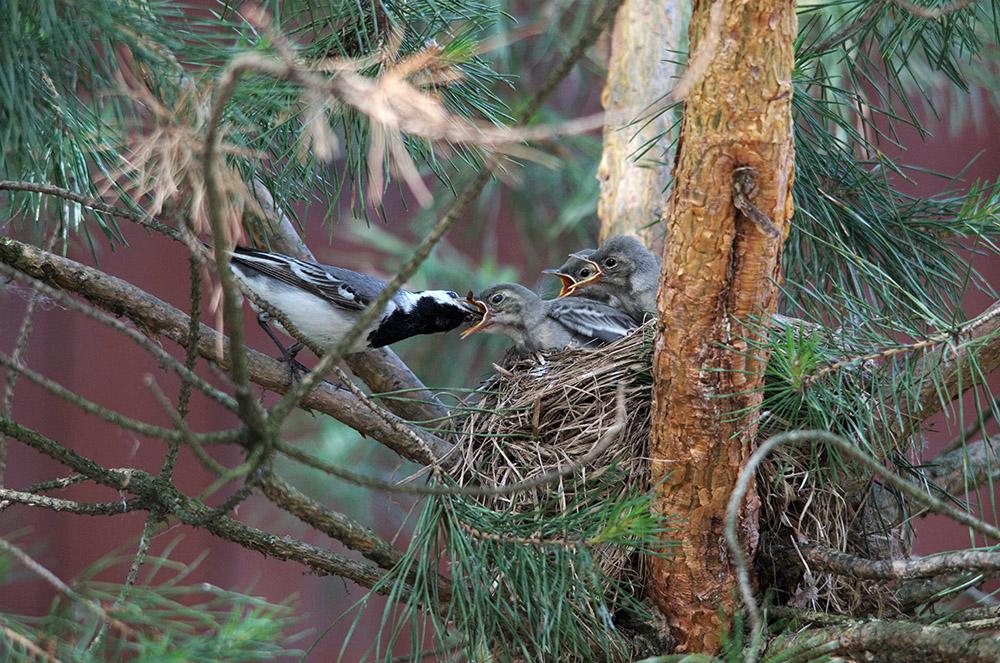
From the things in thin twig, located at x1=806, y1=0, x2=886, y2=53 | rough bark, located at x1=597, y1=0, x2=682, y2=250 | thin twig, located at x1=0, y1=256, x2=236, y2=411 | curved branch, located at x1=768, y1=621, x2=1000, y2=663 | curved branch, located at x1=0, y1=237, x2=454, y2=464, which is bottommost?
curved branch, located at x1=768, y1=621, x2=1000, y2=663

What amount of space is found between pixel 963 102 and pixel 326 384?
152 inches

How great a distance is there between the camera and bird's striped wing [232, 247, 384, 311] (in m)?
2.75

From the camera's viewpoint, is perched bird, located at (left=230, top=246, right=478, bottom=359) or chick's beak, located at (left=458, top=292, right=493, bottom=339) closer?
perched bird, located at (left=230, top=246, right=478, bottom=359)

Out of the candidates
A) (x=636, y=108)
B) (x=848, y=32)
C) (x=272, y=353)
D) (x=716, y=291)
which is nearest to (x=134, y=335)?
(x=716, y=291)

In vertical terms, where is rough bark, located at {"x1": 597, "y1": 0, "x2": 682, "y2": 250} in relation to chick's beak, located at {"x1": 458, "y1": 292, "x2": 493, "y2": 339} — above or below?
above

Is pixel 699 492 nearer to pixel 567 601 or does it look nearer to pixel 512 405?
pixel 567 601

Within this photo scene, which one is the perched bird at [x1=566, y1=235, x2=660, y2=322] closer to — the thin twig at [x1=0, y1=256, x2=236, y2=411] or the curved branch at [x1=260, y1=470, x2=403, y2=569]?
the curved branch at [x1=260, y1=470, x2=403, y2=569]

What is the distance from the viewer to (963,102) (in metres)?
4.53

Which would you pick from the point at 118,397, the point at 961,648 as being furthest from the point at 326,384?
the point at 118,397

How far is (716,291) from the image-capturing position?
4.81 ft

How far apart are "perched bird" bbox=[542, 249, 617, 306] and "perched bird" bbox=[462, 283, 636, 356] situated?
11 cm

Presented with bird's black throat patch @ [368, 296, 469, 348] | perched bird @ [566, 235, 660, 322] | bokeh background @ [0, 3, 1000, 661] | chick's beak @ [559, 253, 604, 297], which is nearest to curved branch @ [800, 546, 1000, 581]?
perched bird @ [566, 235, 660, 322]

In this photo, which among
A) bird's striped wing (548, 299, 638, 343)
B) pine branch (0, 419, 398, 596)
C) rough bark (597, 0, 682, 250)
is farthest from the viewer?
rough bark (597, 0, 682, 250)

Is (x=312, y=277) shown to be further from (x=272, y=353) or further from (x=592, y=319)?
(x=272, y=353)
